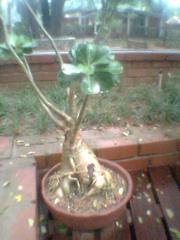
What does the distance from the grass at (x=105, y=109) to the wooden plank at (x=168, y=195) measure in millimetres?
345

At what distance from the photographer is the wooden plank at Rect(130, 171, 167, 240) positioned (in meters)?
1.53

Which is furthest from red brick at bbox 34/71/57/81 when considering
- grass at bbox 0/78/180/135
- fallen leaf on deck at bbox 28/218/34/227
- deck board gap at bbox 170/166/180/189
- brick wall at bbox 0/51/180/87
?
fallen leaf on deck at bbox 28/218/34/227

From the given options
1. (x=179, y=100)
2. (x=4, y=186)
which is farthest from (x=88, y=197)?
(x=179, y=100)

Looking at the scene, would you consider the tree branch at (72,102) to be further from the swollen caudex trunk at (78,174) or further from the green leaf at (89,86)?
the green leaf at (89,86)

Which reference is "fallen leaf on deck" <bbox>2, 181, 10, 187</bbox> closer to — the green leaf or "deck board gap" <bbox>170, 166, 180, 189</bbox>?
the green leaf

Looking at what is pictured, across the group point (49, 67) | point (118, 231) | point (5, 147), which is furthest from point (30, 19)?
point (118, 231)

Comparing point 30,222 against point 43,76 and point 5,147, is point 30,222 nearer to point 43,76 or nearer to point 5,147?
point 5,147

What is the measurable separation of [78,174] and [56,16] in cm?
197

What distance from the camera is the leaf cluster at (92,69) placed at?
3.56ft

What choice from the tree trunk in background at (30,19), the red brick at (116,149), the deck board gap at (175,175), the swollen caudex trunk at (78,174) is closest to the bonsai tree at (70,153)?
the swollen caudex trunk at (78,174)

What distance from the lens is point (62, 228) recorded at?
1.47 metres

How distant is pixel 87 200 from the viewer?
1.37 metres

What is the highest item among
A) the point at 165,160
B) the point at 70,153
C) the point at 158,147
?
the point at 70,153

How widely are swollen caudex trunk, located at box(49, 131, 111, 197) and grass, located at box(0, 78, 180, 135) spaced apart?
51 centimetres
